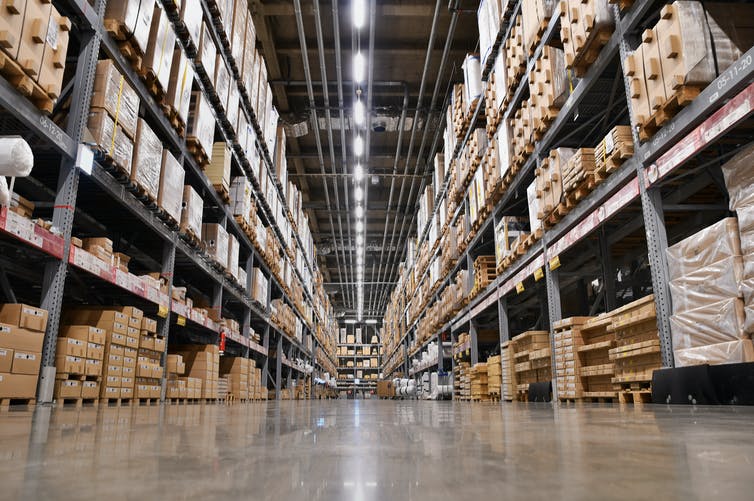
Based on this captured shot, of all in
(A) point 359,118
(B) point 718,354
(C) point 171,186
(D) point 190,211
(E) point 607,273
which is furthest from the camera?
(A) point 359,118

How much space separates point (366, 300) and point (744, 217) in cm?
3560

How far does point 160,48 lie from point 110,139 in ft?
5.33

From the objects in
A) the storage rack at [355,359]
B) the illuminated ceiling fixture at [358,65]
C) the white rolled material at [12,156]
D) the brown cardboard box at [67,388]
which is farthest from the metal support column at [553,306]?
the storage rack at [355,359]

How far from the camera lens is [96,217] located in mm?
7211

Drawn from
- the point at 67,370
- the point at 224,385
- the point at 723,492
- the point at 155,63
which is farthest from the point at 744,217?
the point at 224,385

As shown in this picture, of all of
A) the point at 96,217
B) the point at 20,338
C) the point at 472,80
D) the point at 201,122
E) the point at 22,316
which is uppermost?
the point at 472,80

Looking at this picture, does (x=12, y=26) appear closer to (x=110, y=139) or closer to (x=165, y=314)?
(x=110, y=139)

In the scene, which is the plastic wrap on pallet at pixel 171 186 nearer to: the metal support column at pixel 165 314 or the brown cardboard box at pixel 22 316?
the metal support column at pixel 165 314

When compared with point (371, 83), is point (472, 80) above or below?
below

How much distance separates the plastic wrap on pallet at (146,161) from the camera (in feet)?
19.1

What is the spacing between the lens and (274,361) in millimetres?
16391

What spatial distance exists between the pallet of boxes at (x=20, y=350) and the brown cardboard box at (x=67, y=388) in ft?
0.88

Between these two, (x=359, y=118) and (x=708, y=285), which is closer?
(x=708, y=285)

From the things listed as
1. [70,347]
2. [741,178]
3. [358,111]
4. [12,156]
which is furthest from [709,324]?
[358,111]
